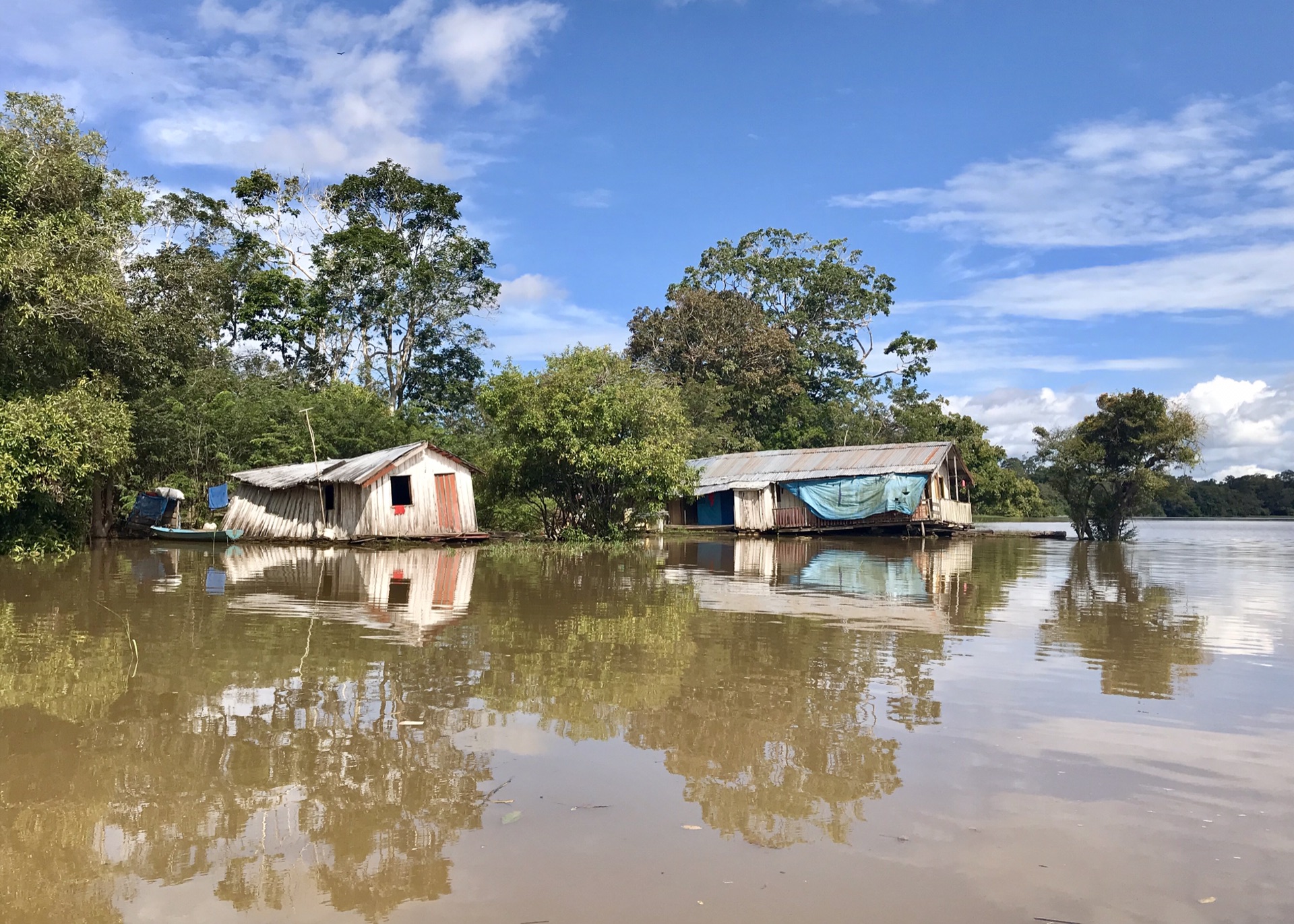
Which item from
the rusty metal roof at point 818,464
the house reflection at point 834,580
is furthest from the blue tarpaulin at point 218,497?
the rusty metal roof at point 818,464

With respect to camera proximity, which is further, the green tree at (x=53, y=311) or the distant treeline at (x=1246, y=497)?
the distant treeline at (x=1246, y=497)

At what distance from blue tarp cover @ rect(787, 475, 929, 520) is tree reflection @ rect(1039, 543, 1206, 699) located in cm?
1433

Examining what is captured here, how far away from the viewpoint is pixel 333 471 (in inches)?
953

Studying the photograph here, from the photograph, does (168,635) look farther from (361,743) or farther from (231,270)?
(231,270)

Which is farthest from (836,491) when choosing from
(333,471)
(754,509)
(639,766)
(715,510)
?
(639,766)

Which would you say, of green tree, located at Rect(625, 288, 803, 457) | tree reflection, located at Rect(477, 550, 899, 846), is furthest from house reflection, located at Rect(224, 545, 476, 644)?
green tree, located at Rect(625, 288, 803, 457)

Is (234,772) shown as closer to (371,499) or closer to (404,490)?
(371,499)

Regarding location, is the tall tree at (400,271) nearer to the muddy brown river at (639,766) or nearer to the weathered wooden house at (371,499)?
the weathered wooden house at (371,499)

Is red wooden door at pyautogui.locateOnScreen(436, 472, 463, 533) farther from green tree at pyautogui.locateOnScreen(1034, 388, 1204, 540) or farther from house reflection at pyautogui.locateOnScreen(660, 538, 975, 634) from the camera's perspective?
green tree at pyautogui.locateOnScreen(1034, 388, 1204, 540)

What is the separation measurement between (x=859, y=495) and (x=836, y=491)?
2.71ft

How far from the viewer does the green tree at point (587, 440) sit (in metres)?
23.8

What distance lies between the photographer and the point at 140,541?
25219mm

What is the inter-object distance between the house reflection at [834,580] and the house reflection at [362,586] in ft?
11.6

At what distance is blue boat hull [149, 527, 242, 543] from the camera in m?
24.7
